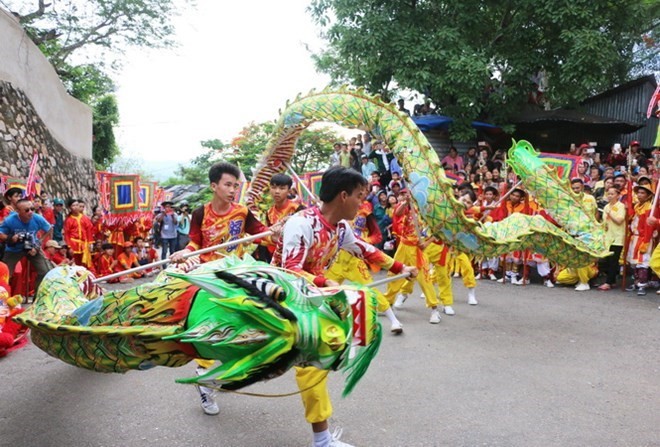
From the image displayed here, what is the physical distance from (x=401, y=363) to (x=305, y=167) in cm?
1939

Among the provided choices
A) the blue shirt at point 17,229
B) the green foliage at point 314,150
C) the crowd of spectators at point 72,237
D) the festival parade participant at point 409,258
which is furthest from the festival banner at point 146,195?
the green foliage at point 314,150

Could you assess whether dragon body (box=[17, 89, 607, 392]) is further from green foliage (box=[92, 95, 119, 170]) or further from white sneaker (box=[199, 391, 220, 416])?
green foliage (box=[92, 95, 119, 170])

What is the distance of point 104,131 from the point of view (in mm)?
19859

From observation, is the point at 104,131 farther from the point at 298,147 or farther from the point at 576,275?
the point at 576,275

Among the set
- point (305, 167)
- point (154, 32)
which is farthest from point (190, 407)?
point (305, 167)

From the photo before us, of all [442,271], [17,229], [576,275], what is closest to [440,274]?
[442,271]

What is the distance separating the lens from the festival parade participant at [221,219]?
3943 mm

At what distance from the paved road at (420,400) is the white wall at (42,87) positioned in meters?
7.29

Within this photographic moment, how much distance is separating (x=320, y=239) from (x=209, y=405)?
144cm

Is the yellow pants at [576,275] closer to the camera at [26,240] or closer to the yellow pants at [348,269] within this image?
the yellow pants at [348,269]

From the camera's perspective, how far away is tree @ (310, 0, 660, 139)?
11.7m

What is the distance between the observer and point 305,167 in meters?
Answer: 23.6

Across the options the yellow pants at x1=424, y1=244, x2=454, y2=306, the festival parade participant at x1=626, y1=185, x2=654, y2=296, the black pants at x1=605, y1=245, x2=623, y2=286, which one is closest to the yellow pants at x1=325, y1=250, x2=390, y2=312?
the yellow pants at x1=424, y1=244, x2=454, y2=306

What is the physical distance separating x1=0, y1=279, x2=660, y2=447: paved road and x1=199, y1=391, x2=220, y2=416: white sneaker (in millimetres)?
61
